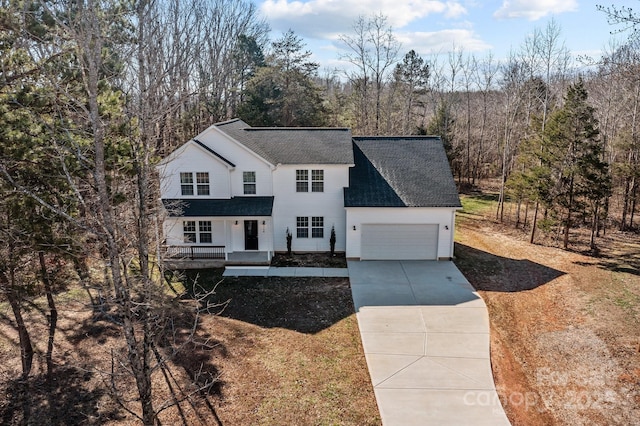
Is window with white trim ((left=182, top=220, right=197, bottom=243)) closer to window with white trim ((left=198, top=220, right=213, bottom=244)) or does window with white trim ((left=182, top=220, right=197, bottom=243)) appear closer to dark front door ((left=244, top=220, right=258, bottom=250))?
window with white trim ((left=198, top=220, right=213, bottom=244))

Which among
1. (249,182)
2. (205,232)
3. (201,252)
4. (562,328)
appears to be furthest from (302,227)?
(562,328)

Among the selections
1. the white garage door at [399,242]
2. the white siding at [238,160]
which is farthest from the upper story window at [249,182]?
the white garage door at [399,242]

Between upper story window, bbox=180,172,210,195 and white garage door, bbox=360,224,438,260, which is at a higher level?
upper story window, bbox=180,172,210,195

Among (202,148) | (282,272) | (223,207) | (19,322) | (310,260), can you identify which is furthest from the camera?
(310,260)

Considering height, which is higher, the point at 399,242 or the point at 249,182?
the point at 249,182

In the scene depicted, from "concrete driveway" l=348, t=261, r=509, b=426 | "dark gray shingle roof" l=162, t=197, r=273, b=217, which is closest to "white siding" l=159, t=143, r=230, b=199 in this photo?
"dark gray shingle roof" l=162, t=197, r=273, b=217

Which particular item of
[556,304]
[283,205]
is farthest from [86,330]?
[556,304]

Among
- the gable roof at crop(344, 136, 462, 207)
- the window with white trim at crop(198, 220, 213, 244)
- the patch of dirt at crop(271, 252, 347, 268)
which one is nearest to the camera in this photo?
the patch of dirt at crop(271, 252, 347, 268)

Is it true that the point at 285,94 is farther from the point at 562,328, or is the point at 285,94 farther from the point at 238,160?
the point at 562,328

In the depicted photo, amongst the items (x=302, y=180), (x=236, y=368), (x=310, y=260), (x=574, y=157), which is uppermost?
(x=574, y=157)
